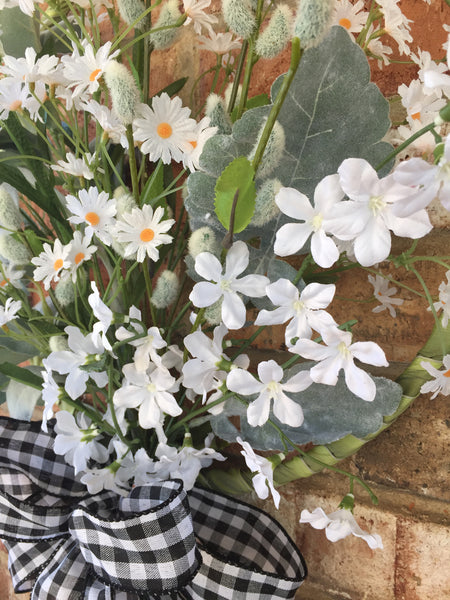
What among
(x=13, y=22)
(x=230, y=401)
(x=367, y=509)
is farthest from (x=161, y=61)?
(x=367, y=509)

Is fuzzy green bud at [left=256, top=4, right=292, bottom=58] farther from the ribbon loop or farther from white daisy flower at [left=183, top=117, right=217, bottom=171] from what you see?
the ribbon loop

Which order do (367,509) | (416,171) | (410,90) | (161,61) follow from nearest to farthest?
1. (416,171)
2. (410,90)
3. (367,509)
4. (161,61)

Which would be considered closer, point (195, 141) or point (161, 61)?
point (195, 141)

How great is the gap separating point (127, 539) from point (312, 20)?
33cm

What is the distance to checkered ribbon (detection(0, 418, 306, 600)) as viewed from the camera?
0.36m

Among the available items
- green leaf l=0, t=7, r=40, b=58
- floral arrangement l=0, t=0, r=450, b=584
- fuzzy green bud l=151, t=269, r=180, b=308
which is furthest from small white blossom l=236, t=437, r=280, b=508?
green leaf l=0, t=7, r=40, b=58

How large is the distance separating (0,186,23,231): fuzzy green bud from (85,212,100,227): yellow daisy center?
0.28ft

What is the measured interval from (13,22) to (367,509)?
1.72ft

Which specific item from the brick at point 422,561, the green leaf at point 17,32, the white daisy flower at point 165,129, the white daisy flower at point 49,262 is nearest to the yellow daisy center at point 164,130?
the white daisy flower at point 165,129

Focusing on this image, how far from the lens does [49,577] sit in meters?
0.42

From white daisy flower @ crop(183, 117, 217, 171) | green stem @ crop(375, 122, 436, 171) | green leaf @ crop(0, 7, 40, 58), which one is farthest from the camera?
green leaf @ crop(0, 7, 40, 58)

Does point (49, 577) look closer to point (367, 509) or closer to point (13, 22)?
point (367, 509)

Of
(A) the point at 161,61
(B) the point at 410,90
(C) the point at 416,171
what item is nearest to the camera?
(C) the point at 416,171

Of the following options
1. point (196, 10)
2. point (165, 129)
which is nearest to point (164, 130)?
point (165, 129)
